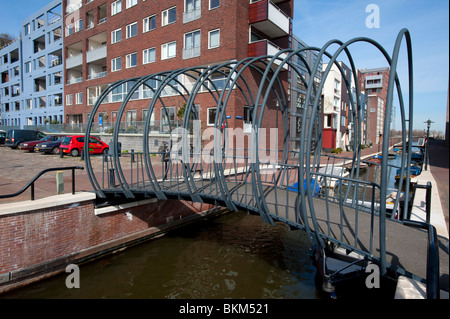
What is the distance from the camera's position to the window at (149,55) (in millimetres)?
23938

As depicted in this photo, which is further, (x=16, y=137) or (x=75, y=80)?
(x=75, y=80)

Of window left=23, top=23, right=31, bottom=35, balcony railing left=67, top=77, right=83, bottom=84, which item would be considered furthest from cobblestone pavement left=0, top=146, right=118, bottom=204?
window left=23, top=23, right=31, bottom=35

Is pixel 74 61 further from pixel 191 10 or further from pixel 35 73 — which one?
pixel 191 10

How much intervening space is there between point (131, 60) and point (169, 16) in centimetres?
562

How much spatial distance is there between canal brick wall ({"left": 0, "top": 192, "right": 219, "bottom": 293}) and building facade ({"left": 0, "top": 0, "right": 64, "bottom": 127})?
32146 millimetres

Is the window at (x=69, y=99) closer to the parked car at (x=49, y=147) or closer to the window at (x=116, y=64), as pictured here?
the window at (x=116, y=64)

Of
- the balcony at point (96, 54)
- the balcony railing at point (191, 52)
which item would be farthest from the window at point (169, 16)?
the balcony at point (96, 54)

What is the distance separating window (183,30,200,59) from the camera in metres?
21.0

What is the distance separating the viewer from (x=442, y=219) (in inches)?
204

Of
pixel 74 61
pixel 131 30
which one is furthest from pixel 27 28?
pixel 131 30

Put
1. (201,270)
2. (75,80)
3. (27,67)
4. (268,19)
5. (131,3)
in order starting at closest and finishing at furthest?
(201,270) < (268,19) < (131,3) < (75,80) < (27,67)

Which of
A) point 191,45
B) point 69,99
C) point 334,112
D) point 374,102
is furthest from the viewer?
point 374,102

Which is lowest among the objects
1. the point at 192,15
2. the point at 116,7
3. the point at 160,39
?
the point at 160,39

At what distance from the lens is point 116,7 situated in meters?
26.9
